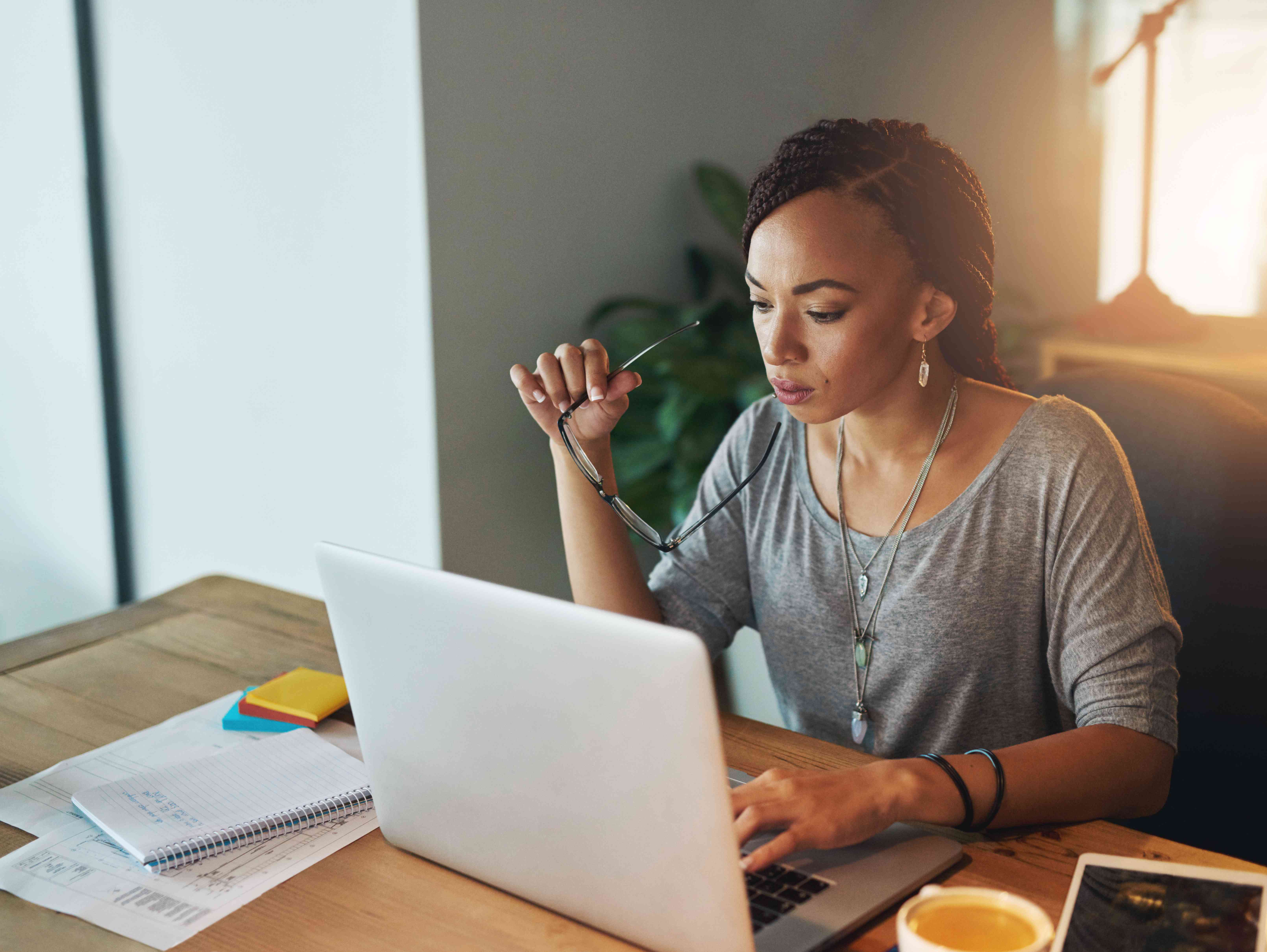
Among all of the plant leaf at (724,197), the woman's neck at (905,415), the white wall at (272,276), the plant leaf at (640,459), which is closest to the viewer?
the woman's neck at (905,415)

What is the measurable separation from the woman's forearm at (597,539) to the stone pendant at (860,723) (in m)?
0.27

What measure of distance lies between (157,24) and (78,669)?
58.9 inches

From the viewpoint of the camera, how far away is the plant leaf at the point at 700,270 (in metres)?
2.36

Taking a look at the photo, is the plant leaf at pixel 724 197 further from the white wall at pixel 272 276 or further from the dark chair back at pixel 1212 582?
the dark chair back at pixel 1212 582

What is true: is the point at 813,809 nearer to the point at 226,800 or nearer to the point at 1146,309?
the point at 226,800

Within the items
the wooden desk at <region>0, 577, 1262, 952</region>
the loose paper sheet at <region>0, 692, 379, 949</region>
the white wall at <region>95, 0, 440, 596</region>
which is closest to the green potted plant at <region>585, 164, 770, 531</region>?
the white wall at <region>95, 0, 440, 596</region>

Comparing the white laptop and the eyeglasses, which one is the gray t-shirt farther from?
the white laptop

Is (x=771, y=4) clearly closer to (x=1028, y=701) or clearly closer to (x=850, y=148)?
(x=850, y=148)

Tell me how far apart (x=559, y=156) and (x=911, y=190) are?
1.12m

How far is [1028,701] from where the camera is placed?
3.79ft

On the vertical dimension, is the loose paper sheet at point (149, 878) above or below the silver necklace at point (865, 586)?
below

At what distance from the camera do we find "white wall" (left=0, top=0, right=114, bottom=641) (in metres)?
2.27

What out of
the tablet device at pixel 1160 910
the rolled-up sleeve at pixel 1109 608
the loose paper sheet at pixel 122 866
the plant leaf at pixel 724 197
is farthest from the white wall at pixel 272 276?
the tablet device at pixel 1160 910

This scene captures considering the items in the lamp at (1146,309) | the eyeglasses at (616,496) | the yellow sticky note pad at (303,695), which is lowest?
the yellow sticky note pad at (303,695)
